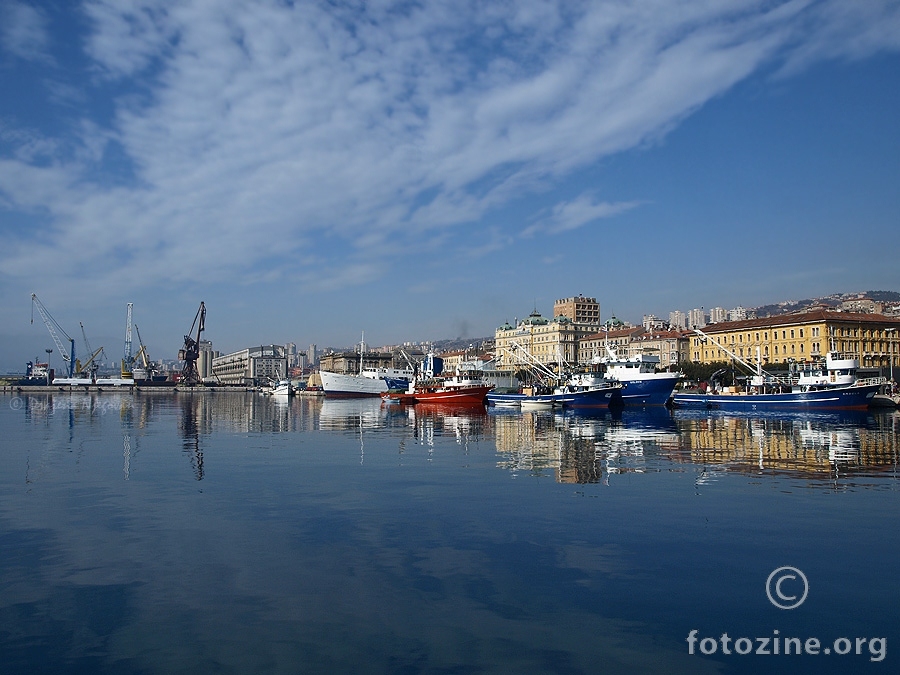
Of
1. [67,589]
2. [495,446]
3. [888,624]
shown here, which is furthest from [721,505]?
[495,446]

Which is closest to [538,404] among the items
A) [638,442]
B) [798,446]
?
[638,442]

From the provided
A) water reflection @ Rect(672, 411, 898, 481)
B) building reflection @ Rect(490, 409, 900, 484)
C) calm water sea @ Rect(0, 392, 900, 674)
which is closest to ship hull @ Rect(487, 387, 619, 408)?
building reflection @ Rect(490, 409, 900, 484)

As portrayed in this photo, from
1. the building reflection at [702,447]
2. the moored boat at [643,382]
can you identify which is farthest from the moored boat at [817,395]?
the building reflection at [702,447]

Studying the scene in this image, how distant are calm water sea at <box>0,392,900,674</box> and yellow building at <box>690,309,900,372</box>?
100.0 meters

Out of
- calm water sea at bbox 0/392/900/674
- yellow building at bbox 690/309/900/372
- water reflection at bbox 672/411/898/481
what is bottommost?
water reflection at bbox 672/411/898/481

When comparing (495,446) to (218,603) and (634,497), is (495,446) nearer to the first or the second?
(634,497)

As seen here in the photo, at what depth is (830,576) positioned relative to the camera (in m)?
12.7

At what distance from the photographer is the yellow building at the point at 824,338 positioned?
116125 mm

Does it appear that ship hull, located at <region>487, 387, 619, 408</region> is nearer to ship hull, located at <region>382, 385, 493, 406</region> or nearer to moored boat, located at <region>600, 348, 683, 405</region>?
moored boat, located at <region>600, 348, 683, 405</region>

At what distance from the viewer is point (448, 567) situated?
13258 millimetres

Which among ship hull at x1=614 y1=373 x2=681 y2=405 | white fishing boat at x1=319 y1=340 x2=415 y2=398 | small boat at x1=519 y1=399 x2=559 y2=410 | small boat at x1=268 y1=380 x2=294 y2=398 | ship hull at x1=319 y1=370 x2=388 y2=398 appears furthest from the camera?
small boat at x1=268 y1=380 x2=294 y2=398

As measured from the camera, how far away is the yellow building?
116m

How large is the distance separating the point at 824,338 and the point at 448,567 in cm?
12056

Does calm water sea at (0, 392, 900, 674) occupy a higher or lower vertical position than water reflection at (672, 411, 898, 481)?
higher
